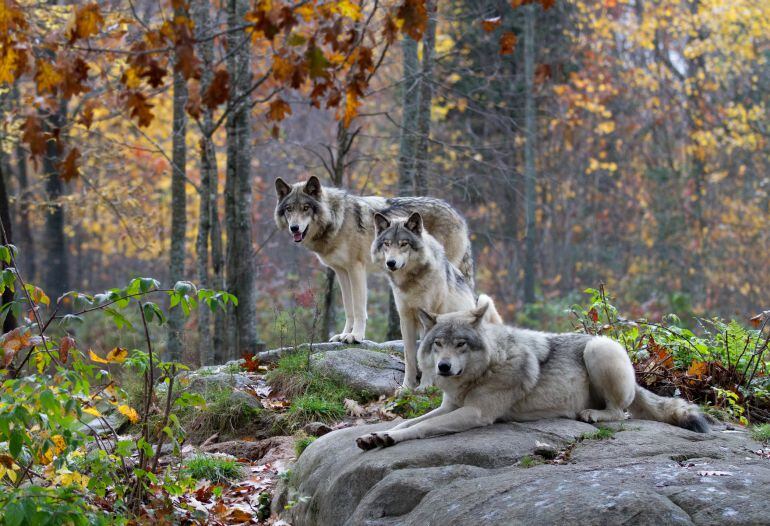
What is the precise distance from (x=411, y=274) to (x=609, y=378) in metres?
2.66

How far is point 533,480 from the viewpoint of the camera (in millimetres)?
4672

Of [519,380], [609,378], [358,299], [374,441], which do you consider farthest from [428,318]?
[358,299]

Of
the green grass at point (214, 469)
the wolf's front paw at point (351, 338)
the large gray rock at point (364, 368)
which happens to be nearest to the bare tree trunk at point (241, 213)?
the wolf's front paw at point (351, 338)

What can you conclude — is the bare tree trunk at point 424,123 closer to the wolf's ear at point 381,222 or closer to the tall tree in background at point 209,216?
the tall tree in background at point 209,216

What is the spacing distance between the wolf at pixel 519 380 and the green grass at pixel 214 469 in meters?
1.79

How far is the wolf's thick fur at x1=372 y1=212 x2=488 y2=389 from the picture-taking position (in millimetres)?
8391

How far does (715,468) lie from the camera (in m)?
4.80

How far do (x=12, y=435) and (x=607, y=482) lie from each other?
10.3 feet

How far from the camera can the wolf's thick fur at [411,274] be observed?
839 cm

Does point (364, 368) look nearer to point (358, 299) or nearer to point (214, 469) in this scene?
point (358, 299)

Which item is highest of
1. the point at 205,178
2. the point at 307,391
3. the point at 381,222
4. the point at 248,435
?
the point at 205,178

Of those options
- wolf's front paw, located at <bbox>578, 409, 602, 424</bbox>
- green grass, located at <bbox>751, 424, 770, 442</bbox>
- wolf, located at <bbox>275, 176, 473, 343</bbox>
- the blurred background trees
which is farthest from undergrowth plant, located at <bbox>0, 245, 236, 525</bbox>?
the blurred background trees

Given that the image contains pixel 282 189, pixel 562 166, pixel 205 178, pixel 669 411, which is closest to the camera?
pixel 669 411

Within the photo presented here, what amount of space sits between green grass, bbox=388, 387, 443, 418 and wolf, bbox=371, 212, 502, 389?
12.8 inches
